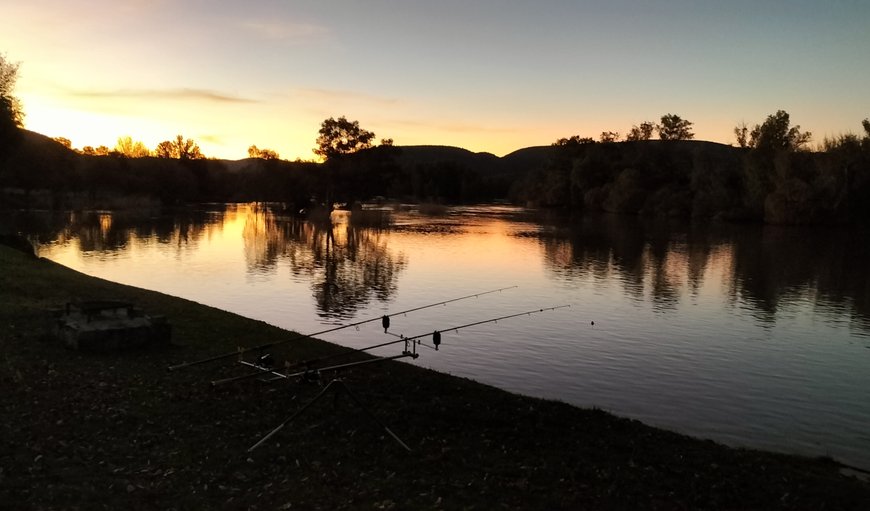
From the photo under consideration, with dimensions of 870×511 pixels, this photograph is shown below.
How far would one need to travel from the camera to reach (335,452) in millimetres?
8648

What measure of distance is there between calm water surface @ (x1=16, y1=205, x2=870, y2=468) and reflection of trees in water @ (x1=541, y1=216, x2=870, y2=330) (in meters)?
0.21

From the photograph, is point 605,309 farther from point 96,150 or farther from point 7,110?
point 96,150

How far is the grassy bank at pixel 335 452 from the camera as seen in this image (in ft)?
24.3

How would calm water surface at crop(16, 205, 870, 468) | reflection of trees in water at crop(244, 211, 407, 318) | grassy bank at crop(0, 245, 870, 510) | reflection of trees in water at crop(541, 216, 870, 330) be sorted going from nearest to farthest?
grassy bank at crop(0, 245, 870, 510) < calm water surface at crop(16, 205, 870, 468) < reflection of trees in water at crop(244, 211, 407, 318) < reflection of trees in water at crop(541, 216, 870, 330)

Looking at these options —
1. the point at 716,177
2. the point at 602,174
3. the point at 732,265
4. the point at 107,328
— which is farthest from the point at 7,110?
the point at 602,174

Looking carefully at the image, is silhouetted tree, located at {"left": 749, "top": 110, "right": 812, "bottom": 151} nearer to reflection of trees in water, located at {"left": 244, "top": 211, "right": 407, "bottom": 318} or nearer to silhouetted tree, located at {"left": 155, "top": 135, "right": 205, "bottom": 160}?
reflection of trees in water, located at {"left": 244, "top": 211, "right": 407, "bottom": 318}

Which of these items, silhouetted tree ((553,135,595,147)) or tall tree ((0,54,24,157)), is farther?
silhouetted tree ((553,135,595,147))

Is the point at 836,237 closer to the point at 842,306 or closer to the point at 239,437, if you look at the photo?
the point at 842,306

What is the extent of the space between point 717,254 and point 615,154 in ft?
328

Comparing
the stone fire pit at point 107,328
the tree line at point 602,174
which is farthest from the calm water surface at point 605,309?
the tree line at point 602,174

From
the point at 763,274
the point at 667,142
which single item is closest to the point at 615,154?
the point at 667,142

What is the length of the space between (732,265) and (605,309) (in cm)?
2192

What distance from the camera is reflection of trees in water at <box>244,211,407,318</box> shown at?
2734 centimetres

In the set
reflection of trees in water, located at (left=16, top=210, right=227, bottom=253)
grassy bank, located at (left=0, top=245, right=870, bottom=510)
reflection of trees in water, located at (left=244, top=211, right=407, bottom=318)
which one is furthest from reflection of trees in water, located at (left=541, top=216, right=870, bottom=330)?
reflection of trees in water, located at (left=16, top=210, right=227, bottom=253)
